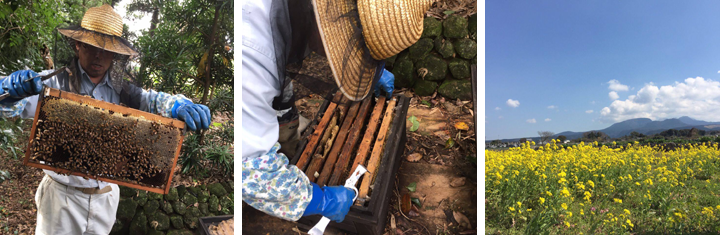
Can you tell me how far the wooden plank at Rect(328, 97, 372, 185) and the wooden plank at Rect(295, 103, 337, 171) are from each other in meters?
0.16

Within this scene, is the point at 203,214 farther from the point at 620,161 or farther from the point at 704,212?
the point at 704,212

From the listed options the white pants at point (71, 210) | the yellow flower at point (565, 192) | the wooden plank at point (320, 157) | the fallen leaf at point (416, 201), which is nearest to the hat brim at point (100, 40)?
the white pants at point (71, 210)

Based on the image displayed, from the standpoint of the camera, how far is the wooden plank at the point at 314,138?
1.65 m

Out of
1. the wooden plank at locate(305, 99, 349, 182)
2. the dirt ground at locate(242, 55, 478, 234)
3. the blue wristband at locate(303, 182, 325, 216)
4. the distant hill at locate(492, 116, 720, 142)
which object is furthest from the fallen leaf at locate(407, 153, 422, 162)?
the distant hill at locate(492, 116, 720, 142)

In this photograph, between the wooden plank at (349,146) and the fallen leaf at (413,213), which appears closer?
the wooden plank at (349,146)

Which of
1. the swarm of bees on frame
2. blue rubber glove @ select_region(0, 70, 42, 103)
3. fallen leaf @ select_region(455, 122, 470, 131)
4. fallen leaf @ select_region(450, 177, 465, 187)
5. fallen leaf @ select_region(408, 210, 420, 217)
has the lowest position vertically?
fallen leaf @ select_region(408, 210, 420, 217)

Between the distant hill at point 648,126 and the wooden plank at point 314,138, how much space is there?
56.5 inches

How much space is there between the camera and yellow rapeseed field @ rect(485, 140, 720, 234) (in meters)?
1.72

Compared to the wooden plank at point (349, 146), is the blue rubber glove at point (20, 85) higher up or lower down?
higher up

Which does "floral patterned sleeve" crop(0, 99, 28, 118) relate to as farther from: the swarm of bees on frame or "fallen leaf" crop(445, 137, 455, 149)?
"fallen leaf" crop(445, 137, 455, 149)

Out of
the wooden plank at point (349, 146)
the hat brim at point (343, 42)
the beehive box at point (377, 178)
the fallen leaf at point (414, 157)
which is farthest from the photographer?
the fallen leaf at point (414, 157)

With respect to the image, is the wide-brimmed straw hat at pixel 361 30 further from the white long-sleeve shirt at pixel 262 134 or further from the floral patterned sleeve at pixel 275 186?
the floral patterned sleeve at pixel 275 186

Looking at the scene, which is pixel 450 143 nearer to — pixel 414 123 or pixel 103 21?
pixel 414 123

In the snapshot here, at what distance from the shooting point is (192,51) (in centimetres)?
149
